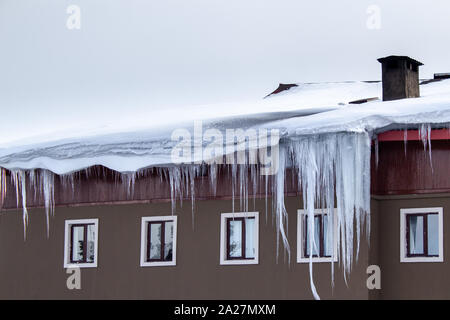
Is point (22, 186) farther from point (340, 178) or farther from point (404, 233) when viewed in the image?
point (404, 233)

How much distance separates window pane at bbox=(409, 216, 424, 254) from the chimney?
288 centimetres

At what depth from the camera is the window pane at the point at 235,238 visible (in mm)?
17344

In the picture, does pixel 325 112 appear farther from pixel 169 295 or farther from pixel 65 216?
pixel 65 216

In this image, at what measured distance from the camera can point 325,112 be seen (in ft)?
55.0

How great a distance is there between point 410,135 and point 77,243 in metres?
6.74

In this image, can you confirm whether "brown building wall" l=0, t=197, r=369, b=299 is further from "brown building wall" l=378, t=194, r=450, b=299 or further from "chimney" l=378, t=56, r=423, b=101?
"chimney" l=378, t=56, r=423, b=101

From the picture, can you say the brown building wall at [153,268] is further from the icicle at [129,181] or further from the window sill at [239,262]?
the icicle at [129,181]

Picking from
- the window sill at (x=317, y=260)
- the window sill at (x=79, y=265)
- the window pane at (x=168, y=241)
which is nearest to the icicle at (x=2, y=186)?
the window sill at (x=79, y=265)

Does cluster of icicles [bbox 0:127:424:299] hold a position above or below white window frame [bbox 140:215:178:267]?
above

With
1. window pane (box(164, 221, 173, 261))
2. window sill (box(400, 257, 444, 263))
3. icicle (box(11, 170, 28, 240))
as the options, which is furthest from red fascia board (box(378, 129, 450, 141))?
icicle (box(11, 170, 28, 240))

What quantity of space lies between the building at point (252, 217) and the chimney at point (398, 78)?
57 cm

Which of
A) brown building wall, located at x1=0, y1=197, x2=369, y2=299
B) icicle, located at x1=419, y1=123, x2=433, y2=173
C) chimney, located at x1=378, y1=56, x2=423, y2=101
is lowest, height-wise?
brown building wall, located at x1=0, y1=197, x2=369, y2=299

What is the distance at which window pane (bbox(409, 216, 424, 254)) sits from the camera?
52.5 feet
